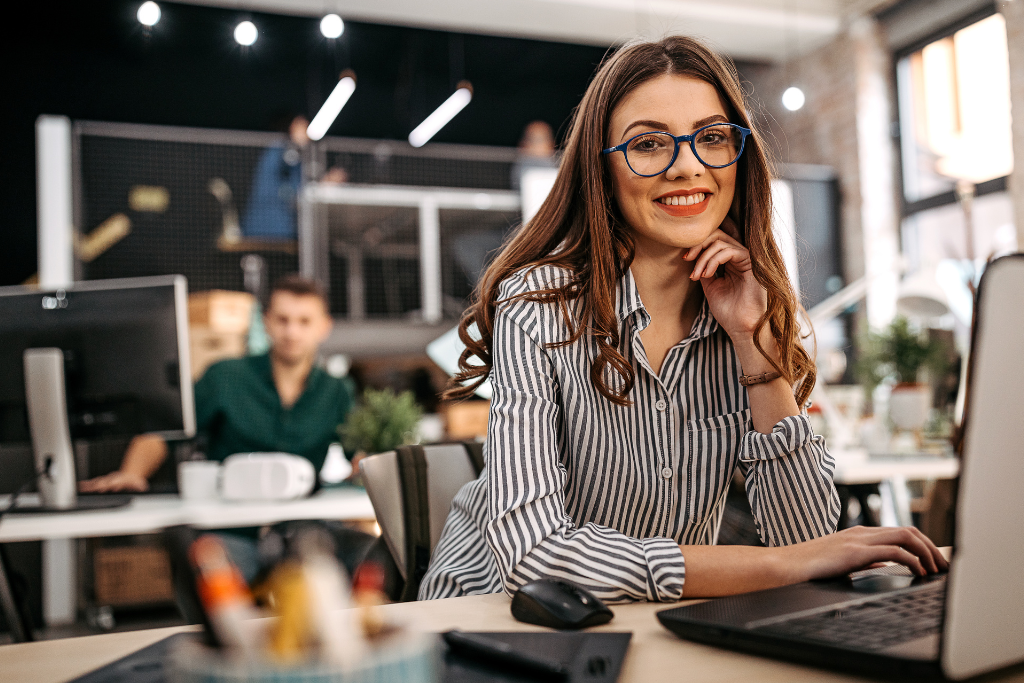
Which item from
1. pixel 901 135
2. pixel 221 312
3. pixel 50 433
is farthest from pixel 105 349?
Result: pixel 901 135

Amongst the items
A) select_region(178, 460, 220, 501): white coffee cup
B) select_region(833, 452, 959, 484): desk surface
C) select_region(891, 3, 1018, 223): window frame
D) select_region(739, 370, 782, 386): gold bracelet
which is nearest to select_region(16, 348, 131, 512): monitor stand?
select_region(178, 460, 220, 501): white coffee cup

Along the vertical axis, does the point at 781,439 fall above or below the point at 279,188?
below

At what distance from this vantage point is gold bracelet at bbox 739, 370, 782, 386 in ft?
3.57

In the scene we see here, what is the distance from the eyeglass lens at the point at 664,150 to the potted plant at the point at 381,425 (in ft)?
4.89

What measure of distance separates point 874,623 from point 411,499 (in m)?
0.74

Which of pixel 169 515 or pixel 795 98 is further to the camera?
pixel 795 98

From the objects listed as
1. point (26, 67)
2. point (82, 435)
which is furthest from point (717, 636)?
point (26, 67)

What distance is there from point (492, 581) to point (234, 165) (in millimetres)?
4634

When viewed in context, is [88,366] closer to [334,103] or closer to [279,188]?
[279,188]

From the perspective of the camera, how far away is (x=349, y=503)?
2309 millimetres

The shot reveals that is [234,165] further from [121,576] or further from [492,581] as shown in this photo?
[492,581]

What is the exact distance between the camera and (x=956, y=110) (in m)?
5.27

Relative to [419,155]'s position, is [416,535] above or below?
below

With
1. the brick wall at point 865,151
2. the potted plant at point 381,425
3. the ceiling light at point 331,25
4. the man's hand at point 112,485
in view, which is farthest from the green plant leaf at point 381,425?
the brick wall at point 865,151
